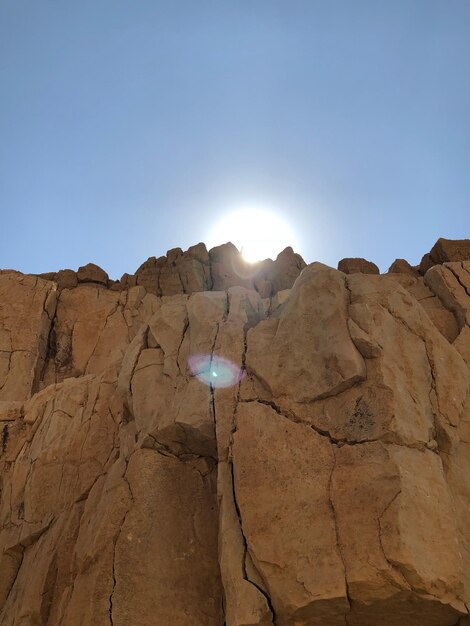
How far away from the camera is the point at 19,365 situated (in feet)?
54.3

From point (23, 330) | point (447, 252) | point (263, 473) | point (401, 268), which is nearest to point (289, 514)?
point (263, 473)

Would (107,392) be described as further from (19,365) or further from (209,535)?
(19,365)

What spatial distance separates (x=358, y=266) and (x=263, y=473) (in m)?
9.81

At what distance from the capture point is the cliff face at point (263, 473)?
3150 millimetres

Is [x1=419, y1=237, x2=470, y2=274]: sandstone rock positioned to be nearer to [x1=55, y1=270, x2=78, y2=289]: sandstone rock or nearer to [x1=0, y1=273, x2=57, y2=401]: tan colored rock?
[x1=0, y1=273, x2=57, y2=401]: tan colored rock

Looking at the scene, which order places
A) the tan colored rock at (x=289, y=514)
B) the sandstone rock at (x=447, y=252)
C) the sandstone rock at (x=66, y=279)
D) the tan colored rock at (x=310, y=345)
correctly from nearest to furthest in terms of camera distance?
the tan colored rock at (x=289, y=514), the tan colored rock at (x=310, y=345), the sandstone rock at (x=447, y=252), the sandstone rock at (x=66, y=279)

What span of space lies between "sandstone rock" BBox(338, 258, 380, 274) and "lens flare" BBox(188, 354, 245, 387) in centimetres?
844

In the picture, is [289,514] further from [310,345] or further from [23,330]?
[23,330]

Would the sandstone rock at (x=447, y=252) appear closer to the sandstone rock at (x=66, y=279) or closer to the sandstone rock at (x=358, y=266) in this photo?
the sandstone rock at (x=358, y=266)

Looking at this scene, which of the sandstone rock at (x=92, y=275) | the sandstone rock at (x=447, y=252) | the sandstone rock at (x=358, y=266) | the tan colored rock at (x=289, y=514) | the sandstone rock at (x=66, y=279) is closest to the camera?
the tan colored rock at (x=289, y=514)

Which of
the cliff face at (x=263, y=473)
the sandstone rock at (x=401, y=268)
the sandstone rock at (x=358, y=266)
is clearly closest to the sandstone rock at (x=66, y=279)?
the sandstone rock at (x=358, y=266)

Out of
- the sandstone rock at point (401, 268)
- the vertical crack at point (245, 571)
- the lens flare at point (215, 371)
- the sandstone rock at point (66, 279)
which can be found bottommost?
the vertical crack at point (245, 571)

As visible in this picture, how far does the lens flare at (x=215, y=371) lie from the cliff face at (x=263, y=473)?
0.6 inches

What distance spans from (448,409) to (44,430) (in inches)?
189
